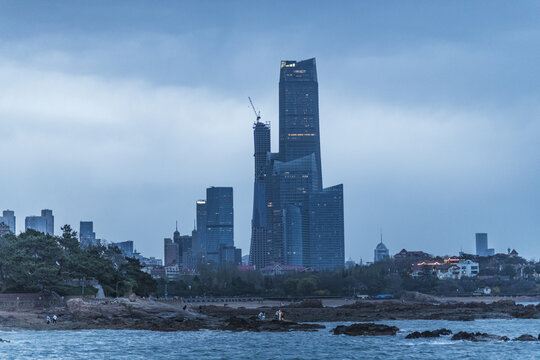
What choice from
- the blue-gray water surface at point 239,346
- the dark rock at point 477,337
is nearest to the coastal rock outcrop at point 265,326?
the blue-gray water surface at point 239,346

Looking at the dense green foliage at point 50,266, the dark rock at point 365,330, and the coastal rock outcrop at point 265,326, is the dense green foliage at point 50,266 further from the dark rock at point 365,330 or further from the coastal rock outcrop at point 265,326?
the dark rock at point 365,330

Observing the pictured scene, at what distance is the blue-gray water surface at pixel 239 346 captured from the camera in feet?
231

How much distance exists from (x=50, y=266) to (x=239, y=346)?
43.7 metres

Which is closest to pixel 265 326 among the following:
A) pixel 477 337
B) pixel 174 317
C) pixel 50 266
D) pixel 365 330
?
pixel 365 330

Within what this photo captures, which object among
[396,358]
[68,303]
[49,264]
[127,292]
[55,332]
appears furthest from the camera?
[127,292]

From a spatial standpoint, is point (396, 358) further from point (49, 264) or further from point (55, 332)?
point (49, 264)

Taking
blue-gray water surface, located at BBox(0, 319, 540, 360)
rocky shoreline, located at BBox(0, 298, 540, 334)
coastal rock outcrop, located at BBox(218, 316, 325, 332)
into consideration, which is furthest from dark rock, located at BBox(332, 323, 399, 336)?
coastal rock outcrop, located at BBox(218, 316, 325, 332)

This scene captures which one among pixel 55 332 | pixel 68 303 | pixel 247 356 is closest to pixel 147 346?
pixel 247 356

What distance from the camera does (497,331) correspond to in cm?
9588

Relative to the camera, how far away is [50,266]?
112 metres

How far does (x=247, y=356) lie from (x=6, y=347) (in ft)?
73.3

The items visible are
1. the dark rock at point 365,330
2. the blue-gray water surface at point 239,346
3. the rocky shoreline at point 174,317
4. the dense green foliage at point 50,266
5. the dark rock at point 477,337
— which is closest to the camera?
the blue-gray water surface at point 239,346

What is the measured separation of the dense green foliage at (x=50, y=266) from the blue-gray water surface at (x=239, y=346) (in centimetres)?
1937

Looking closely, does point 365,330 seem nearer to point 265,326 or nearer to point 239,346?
point 265,326
